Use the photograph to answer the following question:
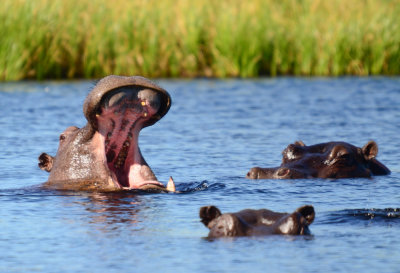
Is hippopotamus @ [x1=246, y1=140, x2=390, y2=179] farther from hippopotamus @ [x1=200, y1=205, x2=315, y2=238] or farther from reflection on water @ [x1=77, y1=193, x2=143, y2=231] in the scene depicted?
hippopotamus @ [x1=200, y1=205, x2=315, y2=238]

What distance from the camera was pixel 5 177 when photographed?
970 cm

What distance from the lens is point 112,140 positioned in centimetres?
762

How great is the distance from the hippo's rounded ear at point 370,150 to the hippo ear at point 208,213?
3210 millimetres

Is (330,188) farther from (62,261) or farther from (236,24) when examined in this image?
(236,24)

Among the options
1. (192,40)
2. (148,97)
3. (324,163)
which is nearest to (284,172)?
(324,163)

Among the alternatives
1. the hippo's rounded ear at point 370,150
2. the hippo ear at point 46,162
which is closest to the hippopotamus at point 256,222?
the hippo ear at point 46,162

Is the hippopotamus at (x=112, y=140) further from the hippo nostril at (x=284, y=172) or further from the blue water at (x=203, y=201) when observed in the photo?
the hippo nostril at (x=284, y=172)

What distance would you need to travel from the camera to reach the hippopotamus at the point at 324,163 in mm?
8930

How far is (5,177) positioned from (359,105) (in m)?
8.26

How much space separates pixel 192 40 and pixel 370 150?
12.5m

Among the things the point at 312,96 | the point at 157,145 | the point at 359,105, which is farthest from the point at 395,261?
the point at 312,96

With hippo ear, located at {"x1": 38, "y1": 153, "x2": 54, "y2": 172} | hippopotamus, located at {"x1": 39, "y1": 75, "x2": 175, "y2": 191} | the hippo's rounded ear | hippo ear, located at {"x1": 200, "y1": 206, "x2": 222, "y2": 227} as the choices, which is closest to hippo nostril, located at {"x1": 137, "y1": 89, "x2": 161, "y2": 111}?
hippopotamus, located at {"x1": 39, "y1": 75, "x2": 175, "y2": 191}

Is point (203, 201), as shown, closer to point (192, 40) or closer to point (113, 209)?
point (113, 209)

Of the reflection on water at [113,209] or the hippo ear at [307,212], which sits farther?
the reflection on water at [113,209]
